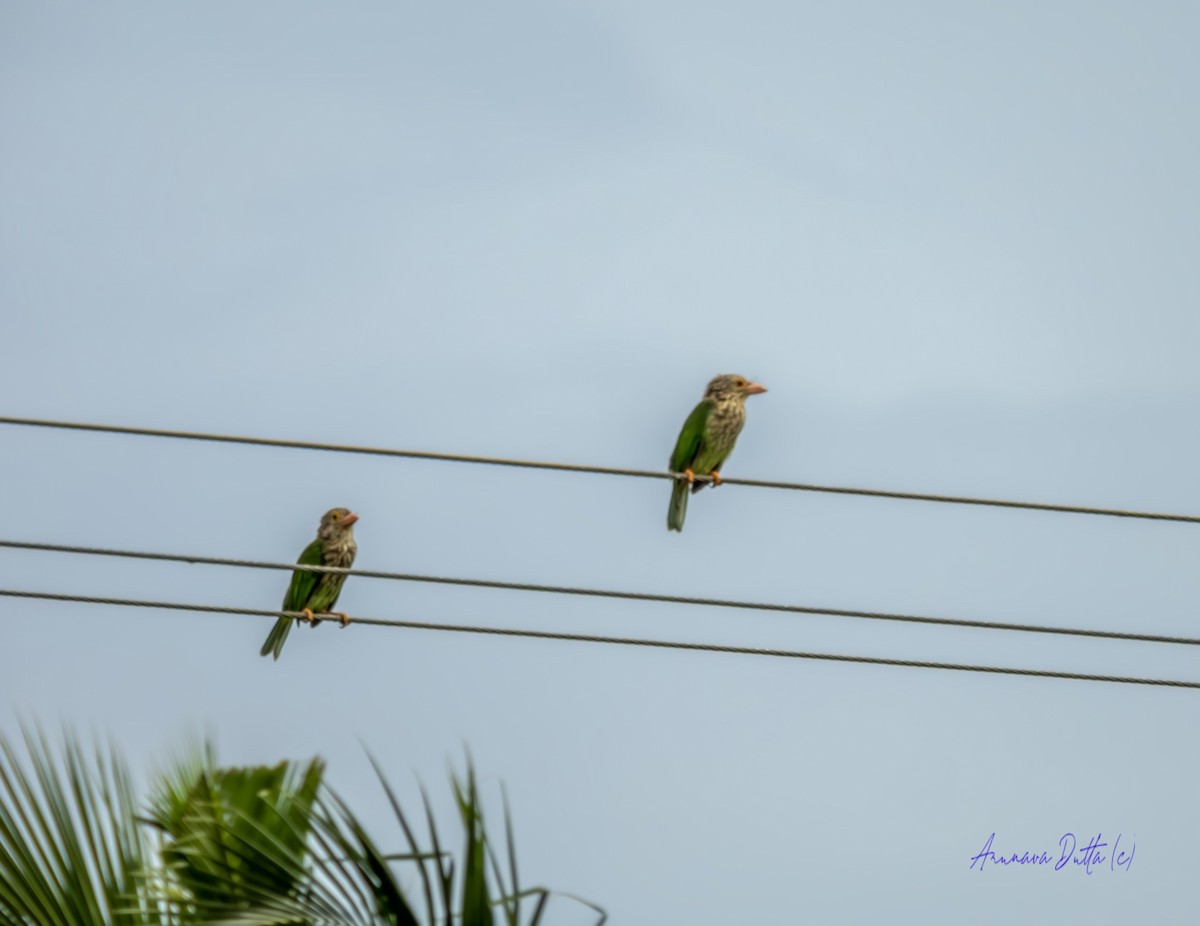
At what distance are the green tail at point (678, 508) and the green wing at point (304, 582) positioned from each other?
93.1 inches

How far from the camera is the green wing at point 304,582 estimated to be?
1191cm

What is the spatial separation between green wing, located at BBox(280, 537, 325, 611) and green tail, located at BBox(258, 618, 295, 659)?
11 cm

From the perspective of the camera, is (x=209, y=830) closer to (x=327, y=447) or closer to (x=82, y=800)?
(x=82, y=800)

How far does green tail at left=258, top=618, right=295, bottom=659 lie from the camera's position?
40.5 ft

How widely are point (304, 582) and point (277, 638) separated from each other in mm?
574

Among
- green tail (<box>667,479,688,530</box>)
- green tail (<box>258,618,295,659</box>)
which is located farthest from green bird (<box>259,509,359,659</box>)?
green tail (<box>667,479,688,530</box>)

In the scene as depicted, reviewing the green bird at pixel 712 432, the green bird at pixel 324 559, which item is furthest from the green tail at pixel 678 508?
the green bird at pixel 324 559

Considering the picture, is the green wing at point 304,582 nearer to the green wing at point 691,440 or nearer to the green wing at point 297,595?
the green wing at point 297,595

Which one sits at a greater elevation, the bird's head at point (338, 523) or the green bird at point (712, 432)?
the green bird at point (712, 432)

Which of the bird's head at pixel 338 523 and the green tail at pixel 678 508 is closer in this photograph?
the green tail at pixel 678 508

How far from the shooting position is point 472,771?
6152 mm

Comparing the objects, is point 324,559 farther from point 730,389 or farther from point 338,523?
point 730,389

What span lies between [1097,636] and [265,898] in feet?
11.4

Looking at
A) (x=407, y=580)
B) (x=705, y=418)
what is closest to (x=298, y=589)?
(x=705, y=418)
